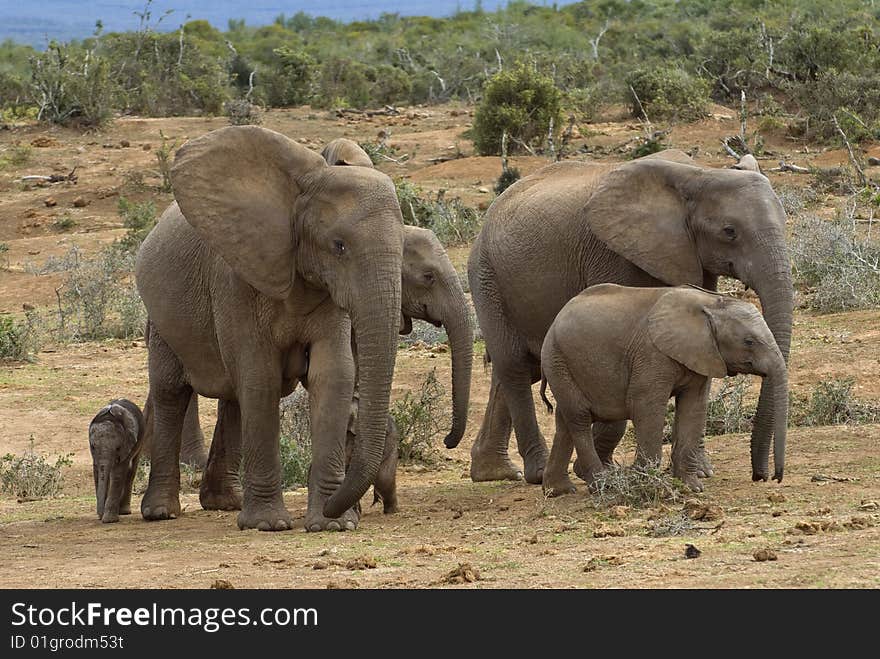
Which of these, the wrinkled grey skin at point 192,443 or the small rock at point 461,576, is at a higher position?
the small rock at point 461,576

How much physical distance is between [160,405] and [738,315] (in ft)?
11.5

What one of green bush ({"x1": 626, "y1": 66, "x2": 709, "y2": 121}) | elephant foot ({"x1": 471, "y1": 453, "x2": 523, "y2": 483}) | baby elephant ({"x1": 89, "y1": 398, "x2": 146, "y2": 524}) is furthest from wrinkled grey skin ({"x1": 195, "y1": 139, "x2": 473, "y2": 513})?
green bush ({"x1": 626, "y1": 66, "x2": 709, "y2": 121})

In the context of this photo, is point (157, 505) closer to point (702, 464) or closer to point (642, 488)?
point (642, 488)

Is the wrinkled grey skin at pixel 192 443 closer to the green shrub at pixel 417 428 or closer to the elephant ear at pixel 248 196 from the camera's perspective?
the green shrub at pixel 417 428

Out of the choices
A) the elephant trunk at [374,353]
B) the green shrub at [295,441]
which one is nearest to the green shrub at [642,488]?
the elephant trunk at [374,353]

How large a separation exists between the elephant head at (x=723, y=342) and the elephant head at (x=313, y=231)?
1.51 meters

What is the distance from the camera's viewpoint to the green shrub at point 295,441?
10.8m

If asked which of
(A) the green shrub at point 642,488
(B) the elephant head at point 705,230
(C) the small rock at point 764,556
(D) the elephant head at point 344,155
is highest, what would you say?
(D) the elephant head at point 344,155

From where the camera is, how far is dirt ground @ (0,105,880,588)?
6109 millimetres

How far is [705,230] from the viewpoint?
29.2ft

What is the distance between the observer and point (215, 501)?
383 inches

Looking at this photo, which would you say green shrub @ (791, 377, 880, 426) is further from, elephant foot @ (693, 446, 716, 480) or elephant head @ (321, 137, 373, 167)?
elephant head @ (321, 137, 373, 167)

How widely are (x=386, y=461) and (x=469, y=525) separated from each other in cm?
85
